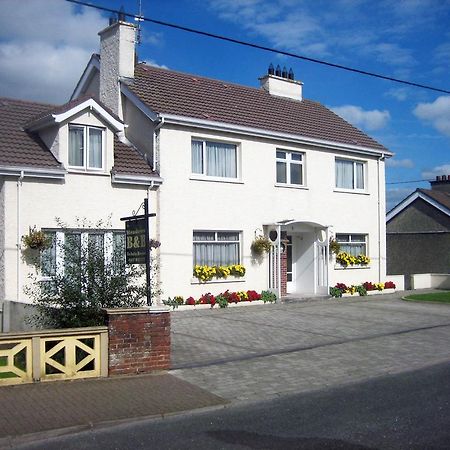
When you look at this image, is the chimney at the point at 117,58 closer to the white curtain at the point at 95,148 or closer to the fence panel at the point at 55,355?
the white curtain at the point at 95,148

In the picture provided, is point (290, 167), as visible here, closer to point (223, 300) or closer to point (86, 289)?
point (223, 300)

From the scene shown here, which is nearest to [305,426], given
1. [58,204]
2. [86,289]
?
[86,289]

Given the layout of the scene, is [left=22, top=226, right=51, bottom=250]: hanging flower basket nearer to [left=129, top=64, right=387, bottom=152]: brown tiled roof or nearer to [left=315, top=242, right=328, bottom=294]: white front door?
[left=129, top=64, right=387, bottom=152]: brown tiled roof

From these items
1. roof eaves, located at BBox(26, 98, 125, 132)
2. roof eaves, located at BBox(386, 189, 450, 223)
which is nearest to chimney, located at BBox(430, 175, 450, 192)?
roof eaves, located at BBox(386, 189, 450, 223)

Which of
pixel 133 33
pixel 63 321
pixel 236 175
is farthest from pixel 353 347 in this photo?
pixel 133 33

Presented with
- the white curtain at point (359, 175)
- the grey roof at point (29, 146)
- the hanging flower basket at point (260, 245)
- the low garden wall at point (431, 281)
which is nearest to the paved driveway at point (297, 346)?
the hanging flower basket at point (260, 245)

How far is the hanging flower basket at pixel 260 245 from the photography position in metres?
21.1

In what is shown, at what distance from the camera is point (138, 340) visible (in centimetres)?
1016

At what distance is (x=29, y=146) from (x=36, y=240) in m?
3.11

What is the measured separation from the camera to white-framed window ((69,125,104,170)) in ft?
57.9

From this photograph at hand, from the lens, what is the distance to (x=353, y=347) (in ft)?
41.9

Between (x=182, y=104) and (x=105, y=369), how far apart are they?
12261 millimetres

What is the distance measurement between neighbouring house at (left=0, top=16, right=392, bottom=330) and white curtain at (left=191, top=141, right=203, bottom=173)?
0.03 meters

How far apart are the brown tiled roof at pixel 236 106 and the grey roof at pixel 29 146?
5.52ft
